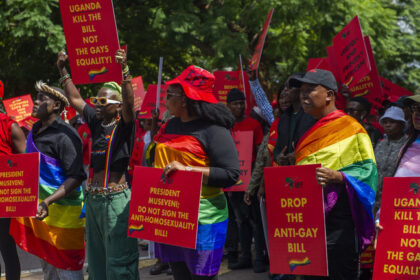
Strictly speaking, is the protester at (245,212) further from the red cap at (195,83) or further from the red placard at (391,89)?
the red cap at (195,83)

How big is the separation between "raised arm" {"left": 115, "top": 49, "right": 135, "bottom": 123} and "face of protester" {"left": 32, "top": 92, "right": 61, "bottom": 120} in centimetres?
97

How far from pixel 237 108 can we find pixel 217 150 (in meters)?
3.43

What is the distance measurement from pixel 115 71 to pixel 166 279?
289cm

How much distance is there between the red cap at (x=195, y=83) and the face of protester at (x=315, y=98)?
2.12ft

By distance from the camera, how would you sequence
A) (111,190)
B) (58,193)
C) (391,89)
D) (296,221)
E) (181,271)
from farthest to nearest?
(391,89) → (58,193) → (111,190) → (181,271) → (296,221)

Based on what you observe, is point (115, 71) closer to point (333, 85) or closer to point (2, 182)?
point (2, 182)

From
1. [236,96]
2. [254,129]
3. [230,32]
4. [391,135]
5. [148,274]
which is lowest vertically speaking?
[148,274]

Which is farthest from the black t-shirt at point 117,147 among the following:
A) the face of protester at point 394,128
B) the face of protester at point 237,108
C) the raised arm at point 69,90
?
the face of protester at point 237,108

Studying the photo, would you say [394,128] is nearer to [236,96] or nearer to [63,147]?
[236,96]

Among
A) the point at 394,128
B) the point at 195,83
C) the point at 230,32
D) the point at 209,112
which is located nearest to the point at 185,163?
the point at 209,112

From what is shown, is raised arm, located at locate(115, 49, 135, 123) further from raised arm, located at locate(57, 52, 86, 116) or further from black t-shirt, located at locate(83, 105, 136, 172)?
raised arm, located at locate(57, 52, 86, 116)

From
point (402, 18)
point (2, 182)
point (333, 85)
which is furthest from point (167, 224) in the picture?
point (402, 18)

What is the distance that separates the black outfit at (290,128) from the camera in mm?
4524

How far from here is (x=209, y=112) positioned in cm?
405
